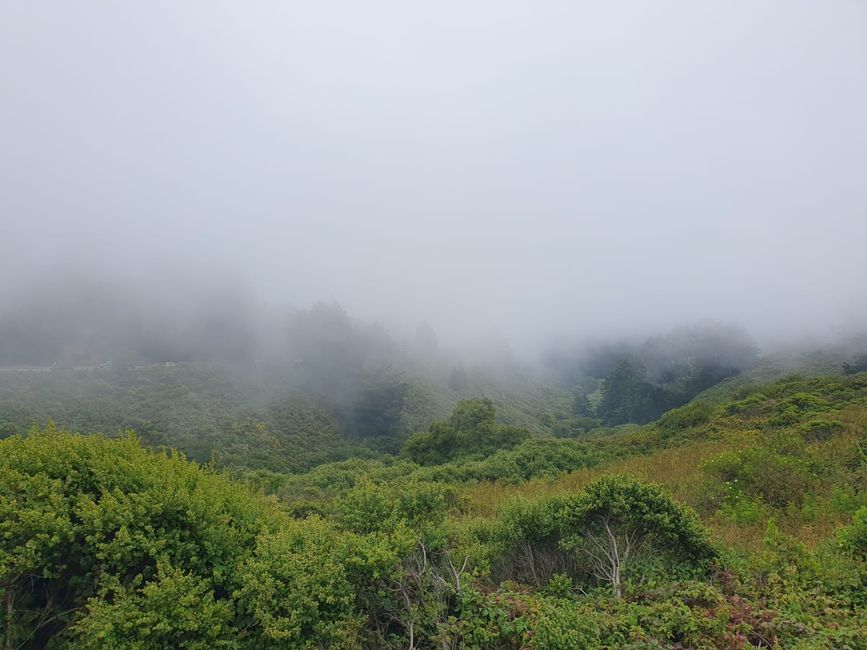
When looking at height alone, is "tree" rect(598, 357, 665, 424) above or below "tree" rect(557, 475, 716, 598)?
below

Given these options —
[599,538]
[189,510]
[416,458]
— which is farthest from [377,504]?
[416,458]

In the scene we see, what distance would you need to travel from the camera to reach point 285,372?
149 feet

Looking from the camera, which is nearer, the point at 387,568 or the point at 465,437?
the point at 387,568

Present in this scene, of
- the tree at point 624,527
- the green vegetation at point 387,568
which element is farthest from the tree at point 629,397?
the tree at point 624,527

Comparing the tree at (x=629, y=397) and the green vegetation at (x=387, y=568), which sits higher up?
the green vegetation at (x=387, y=568)

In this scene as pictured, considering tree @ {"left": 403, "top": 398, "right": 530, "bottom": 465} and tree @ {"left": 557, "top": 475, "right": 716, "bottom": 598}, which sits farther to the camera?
tree @ {"left": 403, "top": 398, "right": 530, "bottom": 465}

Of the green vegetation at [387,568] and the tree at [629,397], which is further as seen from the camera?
the tree at [629,397]

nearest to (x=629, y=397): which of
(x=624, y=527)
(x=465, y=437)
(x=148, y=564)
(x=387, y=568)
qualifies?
(x=465, y=437)

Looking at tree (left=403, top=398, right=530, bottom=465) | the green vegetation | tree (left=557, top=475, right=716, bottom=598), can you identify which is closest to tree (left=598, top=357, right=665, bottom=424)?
tree (left=403, top=398, right=530, bottom=465)

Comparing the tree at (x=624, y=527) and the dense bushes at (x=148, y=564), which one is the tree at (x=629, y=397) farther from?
the dense bushes at (x=148, y=564)

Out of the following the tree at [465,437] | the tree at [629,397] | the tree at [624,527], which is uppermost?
the tree at [624,527]

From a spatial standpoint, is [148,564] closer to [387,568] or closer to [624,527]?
[387,568]

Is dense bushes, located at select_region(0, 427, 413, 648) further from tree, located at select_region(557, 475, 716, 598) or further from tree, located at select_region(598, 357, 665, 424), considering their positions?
tree, located at select_region(598, 357, 665, 424)

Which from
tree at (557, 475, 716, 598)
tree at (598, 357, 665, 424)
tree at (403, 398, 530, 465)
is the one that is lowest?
tree at (598, 357, 665, 424)
